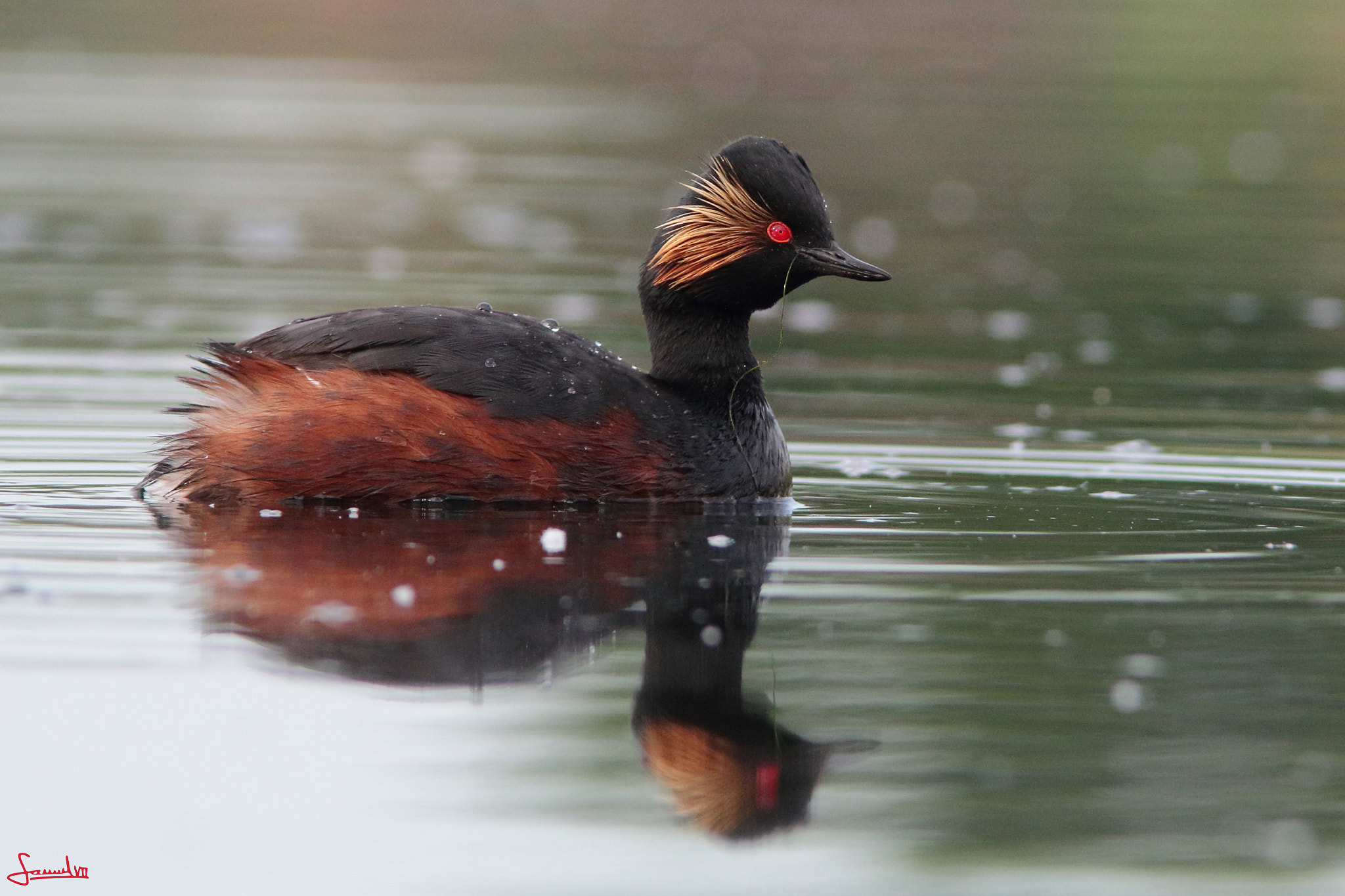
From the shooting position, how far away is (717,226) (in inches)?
352

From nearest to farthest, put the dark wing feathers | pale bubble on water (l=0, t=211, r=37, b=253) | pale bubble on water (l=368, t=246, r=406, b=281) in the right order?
1. the dark wing feathers
2. pale bubble on water (l=368, t=246, r=406, b=281)
3. pale bubble on water (l=0, t=211, r=37, b=253)

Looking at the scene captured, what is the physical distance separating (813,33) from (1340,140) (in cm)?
1949

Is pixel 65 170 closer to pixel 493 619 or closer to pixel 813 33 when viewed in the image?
pixel 493 619

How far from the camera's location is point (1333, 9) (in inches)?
1547

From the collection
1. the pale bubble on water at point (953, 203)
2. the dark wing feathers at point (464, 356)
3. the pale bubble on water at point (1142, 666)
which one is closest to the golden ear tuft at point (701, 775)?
the pale bubble on water at point (1142, 666)

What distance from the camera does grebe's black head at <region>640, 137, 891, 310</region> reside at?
8.89 meters

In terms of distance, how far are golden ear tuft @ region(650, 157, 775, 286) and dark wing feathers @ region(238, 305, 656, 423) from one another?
0.83 metres

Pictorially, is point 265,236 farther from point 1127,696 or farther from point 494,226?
point 1127,696

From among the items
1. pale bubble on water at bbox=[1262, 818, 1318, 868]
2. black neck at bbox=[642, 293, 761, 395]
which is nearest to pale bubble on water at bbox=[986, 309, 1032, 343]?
black neck at bbox=[642, 293, 761, 395]

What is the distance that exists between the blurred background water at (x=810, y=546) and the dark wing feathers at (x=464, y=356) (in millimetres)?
539

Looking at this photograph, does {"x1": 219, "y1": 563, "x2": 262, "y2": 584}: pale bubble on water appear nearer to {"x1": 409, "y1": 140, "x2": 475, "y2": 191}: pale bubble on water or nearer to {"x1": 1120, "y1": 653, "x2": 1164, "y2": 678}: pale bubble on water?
{"x1": 1120, "y1": 653, "x2": 1164, "y2": 678}: pale bubble on water

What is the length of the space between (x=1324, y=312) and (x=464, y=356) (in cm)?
910

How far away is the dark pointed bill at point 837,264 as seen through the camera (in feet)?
28.9

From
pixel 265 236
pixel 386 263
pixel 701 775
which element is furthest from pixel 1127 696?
pixel 265 236
